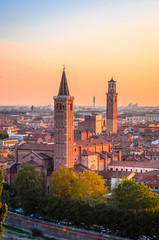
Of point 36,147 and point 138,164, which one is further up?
point 36,147

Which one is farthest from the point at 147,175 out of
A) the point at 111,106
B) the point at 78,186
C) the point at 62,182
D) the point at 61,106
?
the point at 111,106

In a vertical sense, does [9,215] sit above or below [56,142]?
below

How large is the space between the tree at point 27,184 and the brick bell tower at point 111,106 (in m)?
44.2

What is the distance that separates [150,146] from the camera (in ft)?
185

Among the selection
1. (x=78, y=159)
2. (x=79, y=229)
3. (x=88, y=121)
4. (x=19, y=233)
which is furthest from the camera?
(x=88, y=121)

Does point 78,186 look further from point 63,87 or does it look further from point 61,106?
point 63,87

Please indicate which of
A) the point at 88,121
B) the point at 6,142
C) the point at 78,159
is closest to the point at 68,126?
the point at 78,159

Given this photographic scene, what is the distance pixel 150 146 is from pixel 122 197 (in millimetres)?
32520

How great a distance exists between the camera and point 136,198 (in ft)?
78.5

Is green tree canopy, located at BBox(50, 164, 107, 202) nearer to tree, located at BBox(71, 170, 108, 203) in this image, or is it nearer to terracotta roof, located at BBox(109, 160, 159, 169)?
tree, located at BBox(71, 170, 108, 203)

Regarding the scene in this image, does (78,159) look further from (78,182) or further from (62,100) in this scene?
(78,182)

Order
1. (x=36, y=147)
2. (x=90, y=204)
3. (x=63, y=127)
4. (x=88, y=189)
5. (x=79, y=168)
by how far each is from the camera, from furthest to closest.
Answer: (x=36, y=147), (x=79, y=168), (x=63, y=127), (x=88, y=189), (x=90, y=204)

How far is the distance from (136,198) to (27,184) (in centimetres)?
904

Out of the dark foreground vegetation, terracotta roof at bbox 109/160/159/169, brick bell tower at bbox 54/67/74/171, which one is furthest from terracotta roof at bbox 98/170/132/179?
the dark foreground vegetation
